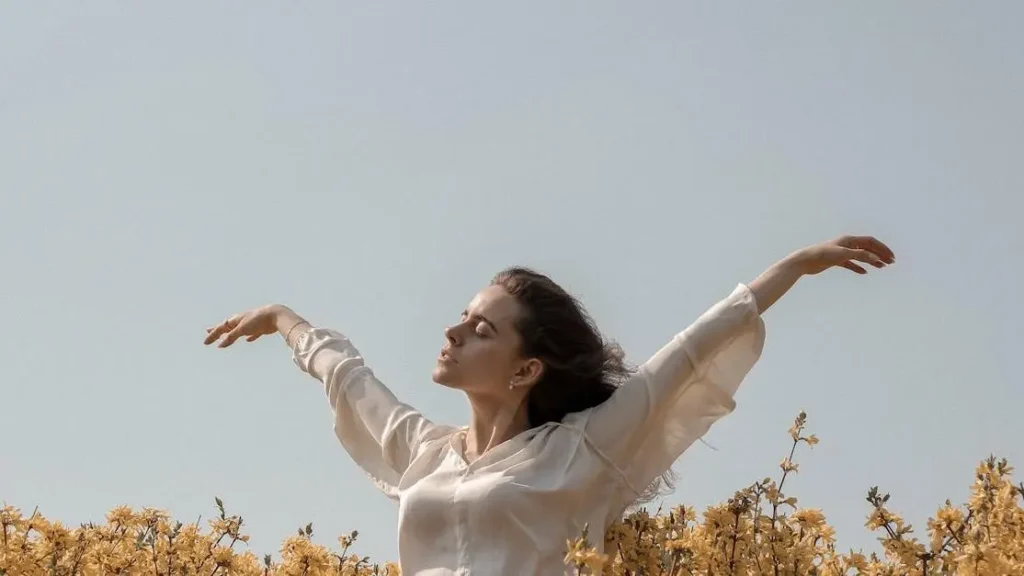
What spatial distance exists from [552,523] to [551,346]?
51 cm

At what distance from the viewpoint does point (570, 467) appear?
2990 mm

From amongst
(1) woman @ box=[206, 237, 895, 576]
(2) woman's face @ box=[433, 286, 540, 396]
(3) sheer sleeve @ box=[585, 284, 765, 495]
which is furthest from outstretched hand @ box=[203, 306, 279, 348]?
(3) sheer sleeve @ box=[585, 284, 765, 495]

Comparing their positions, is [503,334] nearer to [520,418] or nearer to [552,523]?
[520,418]

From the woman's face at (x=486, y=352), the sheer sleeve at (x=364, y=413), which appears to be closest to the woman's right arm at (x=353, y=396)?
the sheer sleeve at (x=364, y=413)

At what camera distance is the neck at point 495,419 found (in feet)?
10.6

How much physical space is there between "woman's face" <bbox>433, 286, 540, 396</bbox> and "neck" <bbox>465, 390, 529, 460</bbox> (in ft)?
0.11

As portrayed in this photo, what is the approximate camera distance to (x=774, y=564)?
9.93ft

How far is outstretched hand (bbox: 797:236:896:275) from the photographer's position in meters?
3.05

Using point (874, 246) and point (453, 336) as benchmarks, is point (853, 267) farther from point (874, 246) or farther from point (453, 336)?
point (453, 336)

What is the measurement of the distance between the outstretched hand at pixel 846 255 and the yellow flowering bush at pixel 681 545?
412 millimetres

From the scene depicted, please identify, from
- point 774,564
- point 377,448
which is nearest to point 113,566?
point 377,448

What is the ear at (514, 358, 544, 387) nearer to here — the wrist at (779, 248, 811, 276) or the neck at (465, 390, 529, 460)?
the neck at (465, 390, 529, 460)

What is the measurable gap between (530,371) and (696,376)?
432 millimetres

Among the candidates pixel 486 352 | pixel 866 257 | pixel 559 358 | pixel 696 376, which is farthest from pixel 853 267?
pixel 486 352
